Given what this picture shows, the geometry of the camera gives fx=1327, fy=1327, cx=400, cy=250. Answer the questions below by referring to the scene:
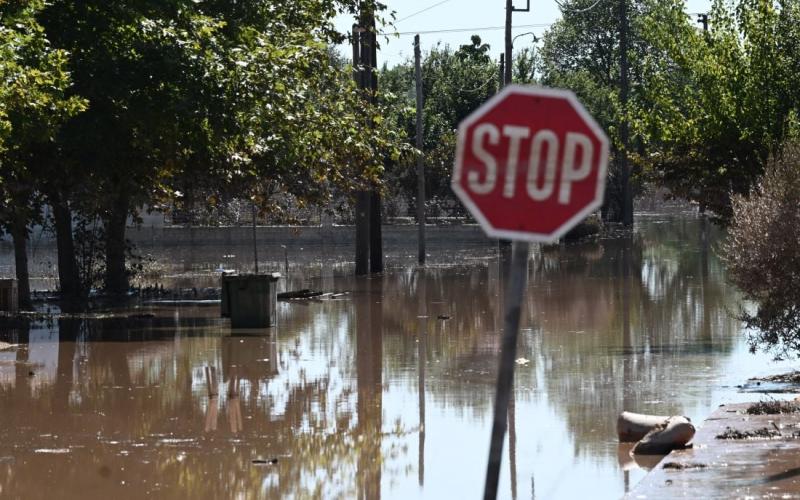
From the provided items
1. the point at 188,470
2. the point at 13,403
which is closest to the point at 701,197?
the point at 13,403

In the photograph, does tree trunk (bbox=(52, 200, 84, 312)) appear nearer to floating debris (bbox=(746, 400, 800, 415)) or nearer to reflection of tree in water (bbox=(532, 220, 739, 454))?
reflection of tree in water (bbox=(532, 220, 739, 454))

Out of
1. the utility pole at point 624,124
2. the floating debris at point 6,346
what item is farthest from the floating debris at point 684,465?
the utility pole at point 624,124

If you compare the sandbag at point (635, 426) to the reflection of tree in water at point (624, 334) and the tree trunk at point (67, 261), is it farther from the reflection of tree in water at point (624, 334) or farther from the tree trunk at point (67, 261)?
the tree trunk at point (67, 261)

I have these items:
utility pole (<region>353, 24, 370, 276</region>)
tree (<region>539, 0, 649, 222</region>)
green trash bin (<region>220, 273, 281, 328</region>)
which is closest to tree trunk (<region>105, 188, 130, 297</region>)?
utility pole (<region>353, 24, 370, 276</region>)

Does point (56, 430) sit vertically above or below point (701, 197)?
below

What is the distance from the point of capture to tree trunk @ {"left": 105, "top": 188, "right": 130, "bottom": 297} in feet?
96.7

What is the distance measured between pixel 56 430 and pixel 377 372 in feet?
17.1

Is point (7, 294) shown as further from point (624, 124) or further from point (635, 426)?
point (624, 124)

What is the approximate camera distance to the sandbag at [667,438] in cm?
1061

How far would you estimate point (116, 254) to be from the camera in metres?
30.4

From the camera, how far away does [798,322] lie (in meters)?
14.1

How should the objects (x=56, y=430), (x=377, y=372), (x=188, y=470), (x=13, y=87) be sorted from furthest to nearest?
1. (x=377, y=372)
2. (x=13, y=87)
3. (x=56, y=430)
4. (x=188, y=470)

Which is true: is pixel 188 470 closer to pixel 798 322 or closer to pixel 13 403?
pixel 13 403

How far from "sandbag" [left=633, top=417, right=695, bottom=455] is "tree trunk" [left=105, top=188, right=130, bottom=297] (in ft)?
65.9
